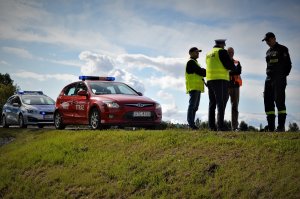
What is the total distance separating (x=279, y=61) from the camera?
1120 cm

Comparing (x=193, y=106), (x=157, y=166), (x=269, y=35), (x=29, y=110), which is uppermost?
(x=269, y=35)

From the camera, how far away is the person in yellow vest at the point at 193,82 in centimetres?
1314

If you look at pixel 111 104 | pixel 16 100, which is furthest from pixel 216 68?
pixel 16 100

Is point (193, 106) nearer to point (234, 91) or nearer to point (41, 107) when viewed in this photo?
point (234, 91)

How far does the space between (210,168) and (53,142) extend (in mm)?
6693

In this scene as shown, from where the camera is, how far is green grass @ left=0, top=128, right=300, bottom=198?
801 centimetres

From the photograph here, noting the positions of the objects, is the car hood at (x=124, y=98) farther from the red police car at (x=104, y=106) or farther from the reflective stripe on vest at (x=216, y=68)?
the reflective stripe on vest at (x=216, y=68)

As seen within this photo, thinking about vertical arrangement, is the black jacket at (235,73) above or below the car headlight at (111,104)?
above

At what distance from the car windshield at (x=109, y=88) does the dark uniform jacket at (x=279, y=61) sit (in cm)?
584

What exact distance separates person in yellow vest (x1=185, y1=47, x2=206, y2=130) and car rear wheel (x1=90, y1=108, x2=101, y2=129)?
2.91m

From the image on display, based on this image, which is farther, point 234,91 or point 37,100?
point 37,100

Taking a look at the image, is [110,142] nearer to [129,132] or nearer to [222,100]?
[129,132]

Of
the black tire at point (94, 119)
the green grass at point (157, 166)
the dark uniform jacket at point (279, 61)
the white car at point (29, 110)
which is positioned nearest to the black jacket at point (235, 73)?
the dark uniform jacket at point (279, 61)

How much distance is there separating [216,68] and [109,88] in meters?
4.93
